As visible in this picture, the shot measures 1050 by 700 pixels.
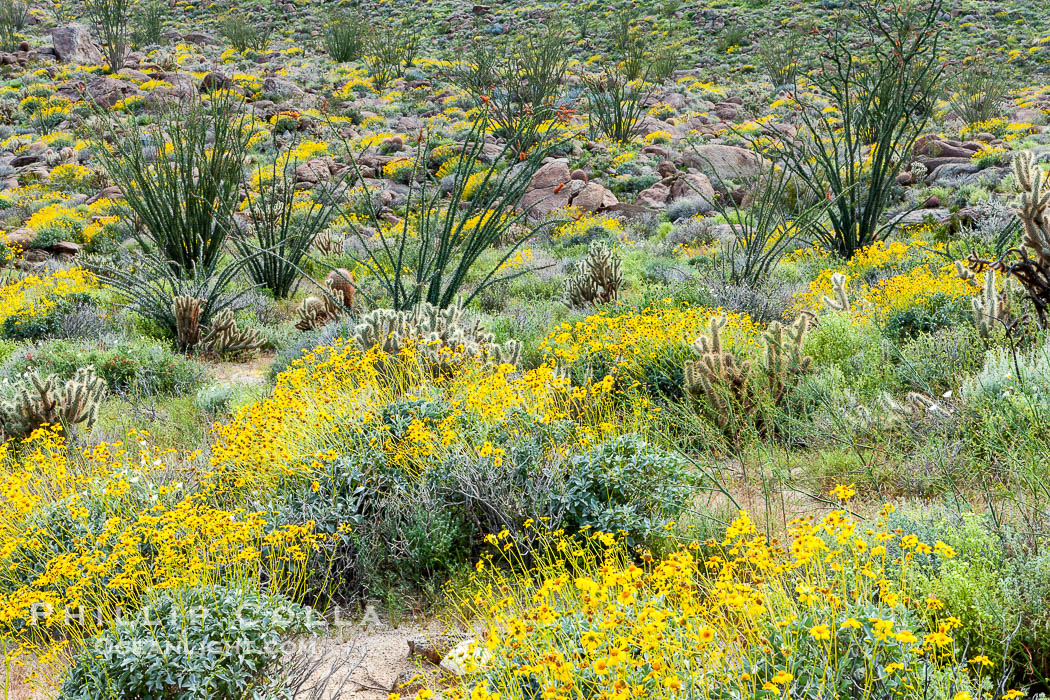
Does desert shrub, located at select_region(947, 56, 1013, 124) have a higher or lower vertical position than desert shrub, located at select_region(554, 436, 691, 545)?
higher

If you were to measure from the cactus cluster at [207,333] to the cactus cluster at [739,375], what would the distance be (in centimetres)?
506

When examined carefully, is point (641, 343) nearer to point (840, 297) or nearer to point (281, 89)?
point (840, 297)

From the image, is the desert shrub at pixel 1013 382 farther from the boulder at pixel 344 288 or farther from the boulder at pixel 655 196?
the boulder at pixel 655 196

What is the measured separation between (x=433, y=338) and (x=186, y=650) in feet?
10.5

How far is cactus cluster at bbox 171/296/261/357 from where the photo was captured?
312 inches

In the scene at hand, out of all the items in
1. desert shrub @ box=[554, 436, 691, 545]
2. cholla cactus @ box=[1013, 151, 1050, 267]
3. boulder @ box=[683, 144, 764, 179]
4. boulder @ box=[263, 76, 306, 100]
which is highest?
boulder @ box=[263, 76, 306, 100]

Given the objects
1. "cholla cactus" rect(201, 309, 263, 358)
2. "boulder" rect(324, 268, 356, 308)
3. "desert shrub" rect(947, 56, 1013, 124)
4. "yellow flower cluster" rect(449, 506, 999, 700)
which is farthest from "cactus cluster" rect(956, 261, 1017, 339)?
"desert shrub" rect(947, 56, 1013, 124)

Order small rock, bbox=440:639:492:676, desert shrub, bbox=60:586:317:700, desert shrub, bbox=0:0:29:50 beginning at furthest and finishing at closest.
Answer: desert shrub, bbox=0:0:29:50 → desert shrub, bbox=60:586:317:700 → small rock, bbox=440:639:492:676

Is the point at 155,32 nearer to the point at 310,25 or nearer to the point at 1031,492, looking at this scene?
the point at 310,25

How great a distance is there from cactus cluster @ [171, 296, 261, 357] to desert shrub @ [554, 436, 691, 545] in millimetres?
5318

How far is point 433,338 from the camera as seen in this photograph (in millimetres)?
5547

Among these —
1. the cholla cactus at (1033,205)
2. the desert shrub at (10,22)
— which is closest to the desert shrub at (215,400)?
the cholla cactus at (1033,205)

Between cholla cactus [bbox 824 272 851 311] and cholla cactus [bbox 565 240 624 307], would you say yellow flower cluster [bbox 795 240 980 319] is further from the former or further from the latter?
cholla cactus [bbox 565 240 624 307]

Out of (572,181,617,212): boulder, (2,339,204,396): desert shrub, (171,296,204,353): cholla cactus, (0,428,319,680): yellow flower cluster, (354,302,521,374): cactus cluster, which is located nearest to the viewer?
(0,428,319,680): yellow flower cluster
